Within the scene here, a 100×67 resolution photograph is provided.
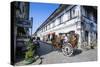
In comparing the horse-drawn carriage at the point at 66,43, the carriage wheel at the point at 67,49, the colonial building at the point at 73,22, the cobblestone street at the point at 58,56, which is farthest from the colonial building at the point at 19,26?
the carriage wheel at the point at 67,49

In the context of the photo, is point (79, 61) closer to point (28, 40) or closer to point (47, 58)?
point (47, 58)

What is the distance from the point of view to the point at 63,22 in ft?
9.18

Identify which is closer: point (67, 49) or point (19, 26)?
point (19, 26)

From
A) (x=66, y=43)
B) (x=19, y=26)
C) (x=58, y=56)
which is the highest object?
(x=19, y=26)

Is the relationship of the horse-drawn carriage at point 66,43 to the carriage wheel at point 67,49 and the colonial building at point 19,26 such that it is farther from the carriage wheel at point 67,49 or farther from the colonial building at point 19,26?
the colonial building at point 19,26

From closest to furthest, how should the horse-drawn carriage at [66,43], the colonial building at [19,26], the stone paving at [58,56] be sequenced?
the colonial building at [19,26] < the stone paving at [58,56] < the horse-drawn carriage at [66,43]

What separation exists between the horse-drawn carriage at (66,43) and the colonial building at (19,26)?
41 centimetres

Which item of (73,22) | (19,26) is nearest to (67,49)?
(73,22)

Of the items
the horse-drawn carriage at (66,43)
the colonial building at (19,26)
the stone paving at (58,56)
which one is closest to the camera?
the colonial building at (19,26)

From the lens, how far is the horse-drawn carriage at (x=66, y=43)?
277cm

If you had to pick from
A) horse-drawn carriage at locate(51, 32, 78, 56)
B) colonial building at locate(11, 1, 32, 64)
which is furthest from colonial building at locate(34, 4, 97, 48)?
colonial building at locate(11, 1, 32, 64)

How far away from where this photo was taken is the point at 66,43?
2818mm

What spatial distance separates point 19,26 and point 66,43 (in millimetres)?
735

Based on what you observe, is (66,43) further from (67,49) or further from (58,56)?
(58,56)
